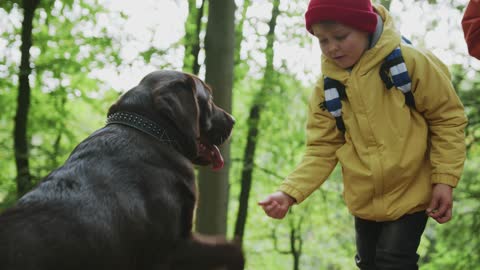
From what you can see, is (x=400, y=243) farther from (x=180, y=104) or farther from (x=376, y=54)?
(x=180, y=104)

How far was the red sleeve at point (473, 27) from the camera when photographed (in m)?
2.85

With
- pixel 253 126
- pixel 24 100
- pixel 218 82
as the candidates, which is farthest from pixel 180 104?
pixel 253 126

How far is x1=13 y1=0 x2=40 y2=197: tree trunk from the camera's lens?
8.09 m

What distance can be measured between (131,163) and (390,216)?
1.47 meters

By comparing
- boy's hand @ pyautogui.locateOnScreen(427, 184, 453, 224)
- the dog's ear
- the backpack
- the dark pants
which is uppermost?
the backpack

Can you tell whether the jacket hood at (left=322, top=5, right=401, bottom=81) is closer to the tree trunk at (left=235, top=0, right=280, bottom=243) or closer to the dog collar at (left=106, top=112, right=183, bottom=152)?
the dog collar at (left=106, top=112, right=183, bottom=152)

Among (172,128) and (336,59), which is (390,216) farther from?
(172,128)

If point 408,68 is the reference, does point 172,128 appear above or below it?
below

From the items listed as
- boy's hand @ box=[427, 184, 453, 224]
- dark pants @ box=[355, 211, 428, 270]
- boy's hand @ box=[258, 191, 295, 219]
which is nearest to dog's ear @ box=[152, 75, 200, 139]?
boy's hand @ box=[258, 191, 295, 219]

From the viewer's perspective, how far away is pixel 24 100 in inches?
334

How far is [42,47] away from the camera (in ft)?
29.3

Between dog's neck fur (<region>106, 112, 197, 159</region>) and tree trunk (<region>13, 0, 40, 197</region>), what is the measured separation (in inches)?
211

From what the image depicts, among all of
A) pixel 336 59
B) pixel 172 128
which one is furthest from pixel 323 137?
pixel 172 128

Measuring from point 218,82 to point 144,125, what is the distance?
283cm
